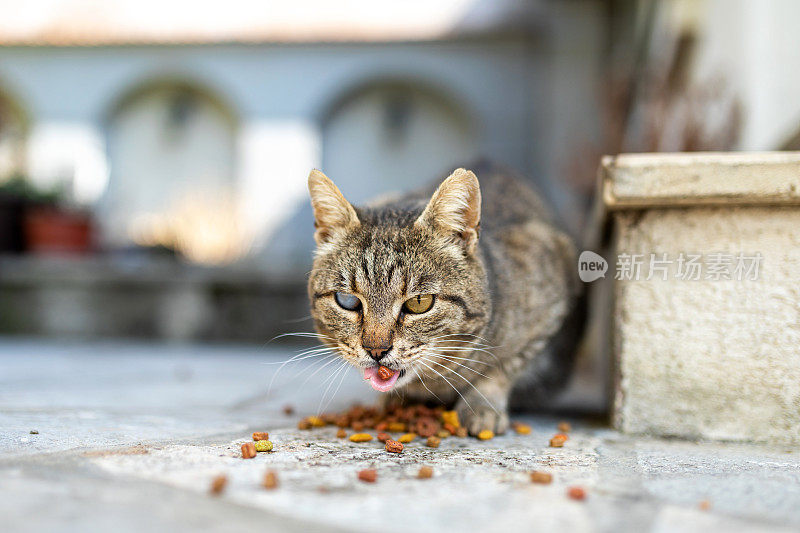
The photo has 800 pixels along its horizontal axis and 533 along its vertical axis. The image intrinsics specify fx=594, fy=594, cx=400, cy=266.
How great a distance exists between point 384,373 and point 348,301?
0.75 feet

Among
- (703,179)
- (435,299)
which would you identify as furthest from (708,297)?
(435,299)

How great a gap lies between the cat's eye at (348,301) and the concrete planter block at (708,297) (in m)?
0.72

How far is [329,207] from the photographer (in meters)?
1.72

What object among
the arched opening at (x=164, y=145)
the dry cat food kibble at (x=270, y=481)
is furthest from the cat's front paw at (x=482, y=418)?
the arched opening at (x=164, y=145)

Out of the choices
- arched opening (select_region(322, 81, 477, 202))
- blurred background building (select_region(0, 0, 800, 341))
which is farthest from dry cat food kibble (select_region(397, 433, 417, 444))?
arched opening (select_region(322, 81, 477, 202))

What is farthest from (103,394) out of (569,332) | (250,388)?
(569,332)

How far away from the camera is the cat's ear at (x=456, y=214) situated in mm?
1614

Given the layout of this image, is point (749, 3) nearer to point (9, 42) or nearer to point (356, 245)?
point (356, 245)

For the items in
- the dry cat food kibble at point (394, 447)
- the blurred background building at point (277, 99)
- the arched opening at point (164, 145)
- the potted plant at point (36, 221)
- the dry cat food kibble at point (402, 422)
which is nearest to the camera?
the dry cat food kibble at point (394, 447)

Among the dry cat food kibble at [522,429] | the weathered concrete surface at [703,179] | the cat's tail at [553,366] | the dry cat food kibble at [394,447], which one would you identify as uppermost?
the weathered concrete surface at [703,179]

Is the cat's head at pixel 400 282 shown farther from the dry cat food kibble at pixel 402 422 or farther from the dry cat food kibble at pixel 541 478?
the dry cat food kibble at pixel 541 478

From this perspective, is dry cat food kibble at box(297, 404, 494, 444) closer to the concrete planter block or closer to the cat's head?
the cat's head

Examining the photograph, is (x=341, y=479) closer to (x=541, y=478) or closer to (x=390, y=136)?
(x=541, y=478)

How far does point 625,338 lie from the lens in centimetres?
166
